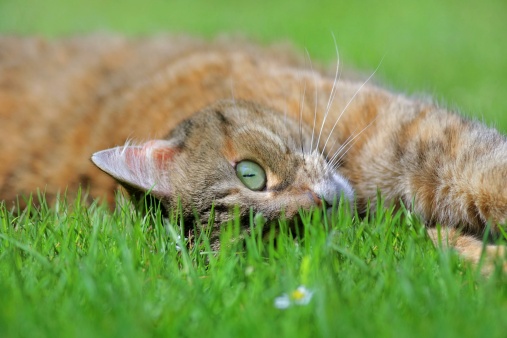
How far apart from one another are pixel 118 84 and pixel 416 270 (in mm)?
2114

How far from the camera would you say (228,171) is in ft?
7.34

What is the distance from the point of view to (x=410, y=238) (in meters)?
1.90

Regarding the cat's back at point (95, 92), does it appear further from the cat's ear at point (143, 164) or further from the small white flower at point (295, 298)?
the small white flower at point (295, 298)

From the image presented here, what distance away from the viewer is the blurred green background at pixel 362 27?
4691mm

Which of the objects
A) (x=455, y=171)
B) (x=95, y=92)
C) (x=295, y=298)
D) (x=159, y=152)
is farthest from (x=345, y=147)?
(x=95, y=92)

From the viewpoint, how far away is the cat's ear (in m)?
2.12

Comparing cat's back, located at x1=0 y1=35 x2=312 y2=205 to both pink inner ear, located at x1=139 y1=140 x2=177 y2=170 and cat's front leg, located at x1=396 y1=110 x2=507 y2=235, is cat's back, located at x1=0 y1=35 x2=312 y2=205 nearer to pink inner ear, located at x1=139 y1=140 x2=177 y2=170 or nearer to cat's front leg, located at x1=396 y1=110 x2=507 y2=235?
pink inner ear, located at x1=139 y1=140 x2=177 y2=170

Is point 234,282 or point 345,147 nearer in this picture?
point 234,282

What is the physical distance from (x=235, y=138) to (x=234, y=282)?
69cm

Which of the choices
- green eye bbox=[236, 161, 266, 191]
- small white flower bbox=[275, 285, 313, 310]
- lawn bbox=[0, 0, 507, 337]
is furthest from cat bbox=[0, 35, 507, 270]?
small white flower bbox=[275, 285, 313, 310]

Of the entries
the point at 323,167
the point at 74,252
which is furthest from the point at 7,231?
the point at 323,167

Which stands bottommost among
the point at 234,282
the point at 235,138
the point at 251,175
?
the point at 234,282

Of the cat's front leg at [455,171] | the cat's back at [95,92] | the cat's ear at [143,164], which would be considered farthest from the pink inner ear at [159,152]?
the cat's front leg at [455,171]

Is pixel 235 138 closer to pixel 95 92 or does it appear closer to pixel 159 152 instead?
pixel 159 152
